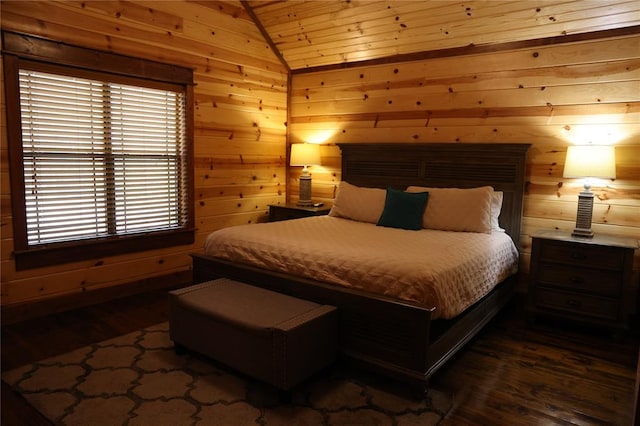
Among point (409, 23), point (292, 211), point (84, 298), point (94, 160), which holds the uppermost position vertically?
point (409, 23)

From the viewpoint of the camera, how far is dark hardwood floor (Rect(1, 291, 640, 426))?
2.16m

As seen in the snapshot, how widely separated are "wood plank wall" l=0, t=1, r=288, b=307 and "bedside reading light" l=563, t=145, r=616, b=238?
301 cm

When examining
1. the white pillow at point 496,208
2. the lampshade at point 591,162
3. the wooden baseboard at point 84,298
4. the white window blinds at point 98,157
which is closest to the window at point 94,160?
the white window blinds at point 98,157

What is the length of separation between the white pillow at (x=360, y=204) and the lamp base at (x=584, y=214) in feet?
4.90

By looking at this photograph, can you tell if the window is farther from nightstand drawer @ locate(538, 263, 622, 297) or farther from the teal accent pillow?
nightstand drawer @ locate(538, 263, 622, 297)

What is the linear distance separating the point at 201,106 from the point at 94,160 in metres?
1.14

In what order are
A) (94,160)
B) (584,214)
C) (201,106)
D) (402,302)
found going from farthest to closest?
(201,106)
(94,160)
(584,214)
(402,302)

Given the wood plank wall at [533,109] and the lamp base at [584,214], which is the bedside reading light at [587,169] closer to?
the lamp base at [584,214]

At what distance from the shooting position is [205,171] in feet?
14.2

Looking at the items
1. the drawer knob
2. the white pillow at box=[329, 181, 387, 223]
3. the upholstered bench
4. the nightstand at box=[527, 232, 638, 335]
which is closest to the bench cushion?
the upholstered bench

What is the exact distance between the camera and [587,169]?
3.13 meters

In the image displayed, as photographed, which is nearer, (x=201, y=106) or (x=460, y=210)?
(x=460, y=210)

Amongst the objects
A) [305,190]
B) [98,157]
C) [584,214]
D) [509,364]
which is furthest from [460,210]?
[98,157]

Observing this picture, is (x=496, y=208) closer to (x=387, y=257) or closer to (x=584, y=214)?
(x=584, y=214)
